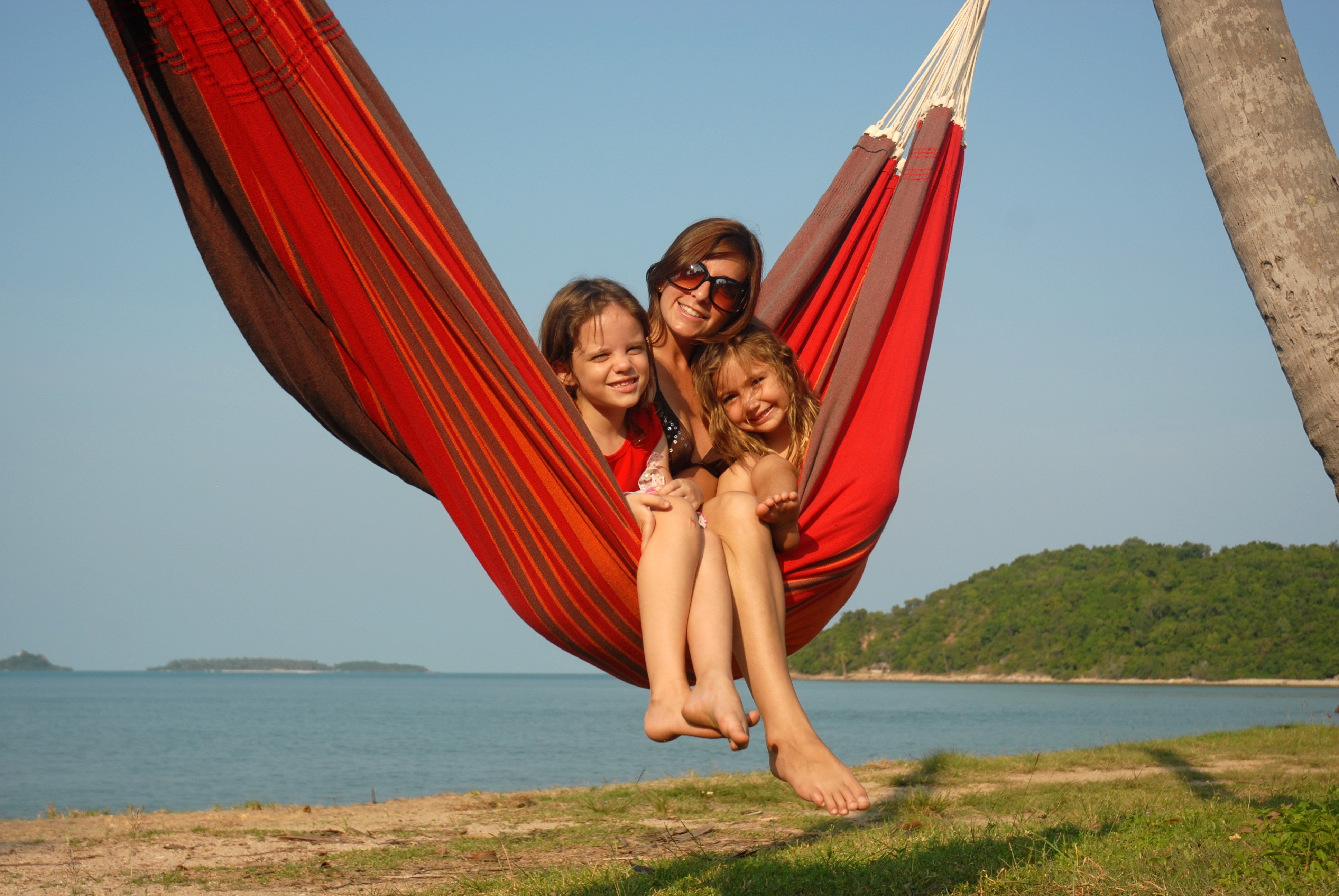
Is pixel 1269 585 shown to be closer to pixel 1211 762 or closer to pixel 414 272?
pixel 1211 762

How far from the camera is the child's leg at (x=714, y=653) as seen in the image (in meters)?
1.49

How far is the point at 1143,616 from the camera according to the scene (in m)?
37.7

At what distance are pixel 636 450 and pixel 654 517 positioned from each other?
1.55 ft

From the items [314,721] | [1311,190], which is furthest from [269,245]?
[314,721]

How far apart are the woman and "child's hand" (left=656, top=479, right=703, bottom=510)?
5cm

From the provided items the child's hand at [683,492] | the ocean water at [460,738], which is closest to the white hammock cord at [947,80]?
the child's hand at [683,492]

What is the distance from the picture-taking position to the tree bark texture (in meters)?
1.67

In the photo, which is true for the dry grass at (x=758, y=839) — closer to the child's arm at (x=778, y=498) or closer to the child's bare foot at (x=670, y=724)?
the child's arm at (x=778, y=498)

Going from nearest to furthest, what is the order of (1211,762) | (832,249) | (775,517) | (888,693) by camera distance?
(775,517), (832,249), (1211,762), (888,693)

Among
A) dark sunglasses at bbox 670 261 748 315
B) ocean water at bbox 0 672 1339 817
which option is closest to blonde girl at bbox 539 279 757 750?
dark sunglasses at bbox 670 261 748 315

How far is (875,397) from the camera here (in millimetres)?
2193

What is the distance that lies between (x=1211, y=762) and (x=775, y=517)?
20.9 ft

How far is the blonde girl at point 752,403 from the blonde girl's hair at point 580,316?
16 cm

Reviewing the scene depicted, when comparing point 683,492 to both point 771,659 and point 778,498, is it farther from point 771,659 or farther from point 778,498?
point 771,659
